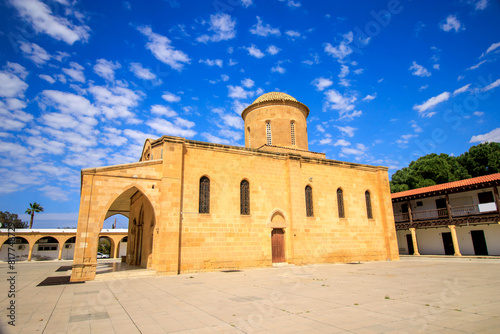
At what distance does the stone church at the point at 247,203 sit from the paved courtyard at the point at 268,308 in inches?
163

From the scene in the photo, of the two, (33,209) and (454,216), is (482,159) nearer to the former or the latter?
(454,216)

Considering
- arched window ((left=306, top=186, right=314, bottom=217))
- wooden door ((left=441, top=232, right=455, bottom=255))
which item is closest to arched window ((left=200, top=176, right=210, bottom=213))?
arched window ((left=306, top=186, right=314, bottom=217))

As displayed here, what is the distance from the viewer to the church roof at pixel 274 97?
20.7 meters

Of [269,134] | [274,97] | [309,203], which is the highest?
[274,97]

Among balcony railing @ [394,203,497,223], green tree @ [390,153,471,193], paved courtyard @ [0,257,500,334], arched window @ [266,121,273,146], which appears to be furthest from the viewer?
green tree @ [390,153,471,193]

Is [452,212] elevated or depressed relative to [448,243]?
elevated

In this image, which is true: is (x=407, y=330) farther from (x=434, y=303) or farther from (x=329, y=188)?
(x=329, y=188)

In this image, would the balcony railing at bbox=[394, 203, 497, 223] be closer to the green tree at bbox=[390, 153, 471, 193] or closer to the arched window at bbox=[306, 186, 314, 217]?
the green tree at bbox=[390, 153, 471, 193]

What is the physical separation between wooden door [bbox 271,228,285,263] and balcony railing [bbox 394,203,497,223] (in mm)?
15081

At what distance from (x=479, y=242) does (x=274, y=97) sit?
62.9 feet

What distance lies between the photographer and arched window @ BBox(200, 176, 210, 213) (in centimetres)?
1484

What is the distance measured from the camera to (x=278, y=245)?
1645 centimetres

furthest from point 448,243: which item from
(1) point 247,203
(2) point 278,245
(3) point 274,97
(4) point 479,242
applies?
(1) point 247,203

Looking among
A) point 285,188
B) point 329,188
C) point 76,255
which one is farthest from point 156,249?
point 329,188
